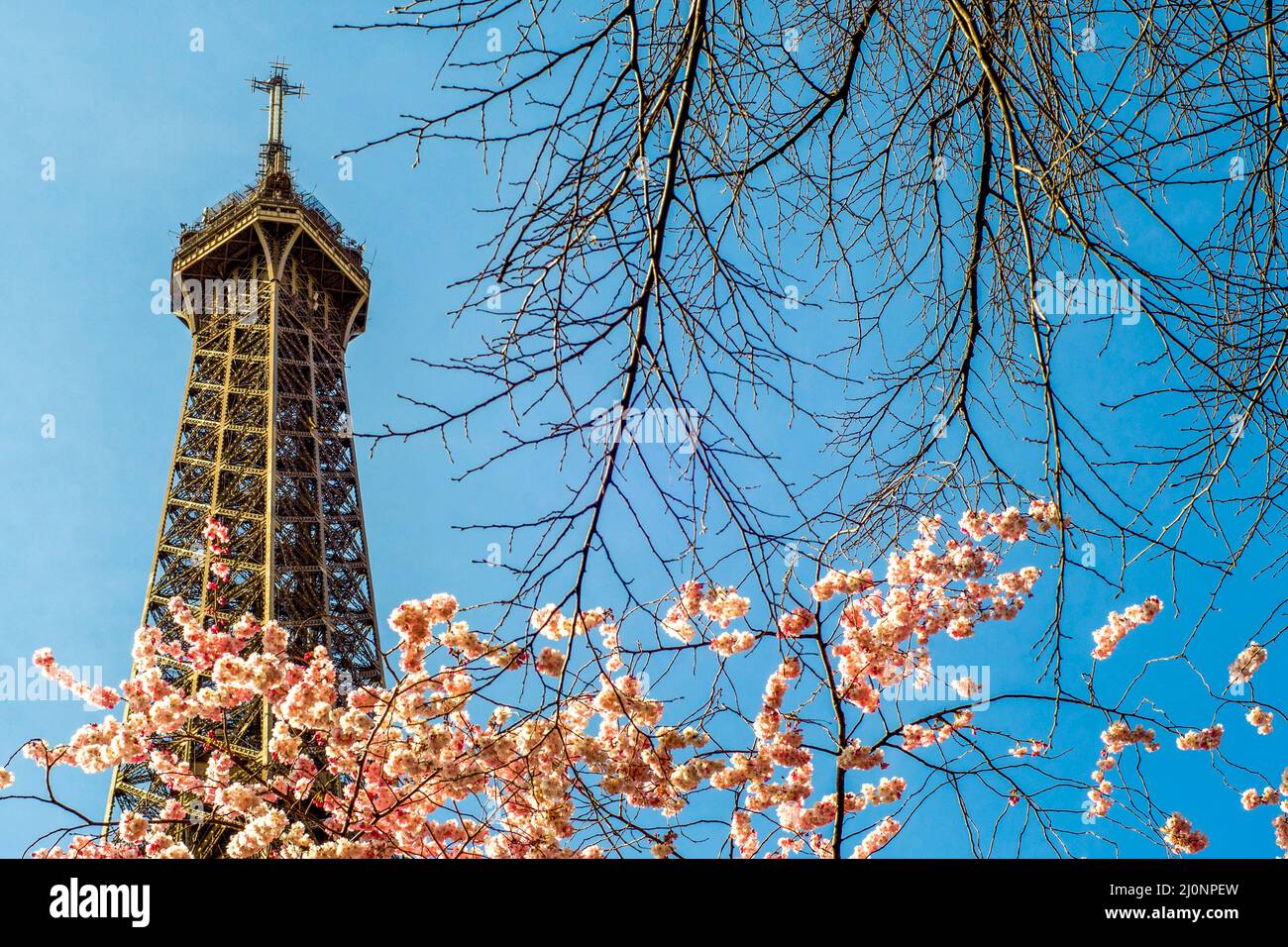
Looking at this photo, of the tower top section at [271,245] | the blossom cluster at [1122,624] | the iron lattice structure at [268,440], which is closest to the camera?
the blossom cluster at [1122,624]

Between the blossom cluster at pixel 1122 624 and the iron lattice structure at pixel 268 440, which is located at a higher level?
the iron lattice structure at pixel 268 440

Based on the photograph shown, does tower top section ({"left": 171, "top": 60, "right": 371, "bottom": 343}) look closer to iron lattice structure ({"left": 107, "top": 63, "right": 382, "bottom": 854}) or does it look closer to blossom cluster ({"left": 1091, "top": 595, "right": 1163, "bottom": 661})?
iron lattice structure ({"left": 107, "top": 63, "right": 382, "bottom": 854})

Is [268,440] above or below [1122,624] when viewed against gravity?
above

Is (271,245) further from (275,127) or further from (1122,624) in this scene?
(1122,624)

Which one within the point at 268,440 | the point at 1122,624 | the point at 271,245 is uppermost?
the point at 271,245

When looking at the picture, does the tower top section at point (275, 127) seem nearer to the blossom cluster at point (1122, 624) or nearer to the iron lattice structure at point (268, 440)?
the iron lattice structure at point (268, 440)

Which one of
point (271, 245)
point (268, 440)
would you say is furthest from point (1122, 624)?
point (271, 245)

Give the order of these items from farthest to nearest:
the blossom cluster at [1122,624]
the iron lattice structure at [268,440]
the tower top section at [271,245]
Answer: the tower top section at [271,245] < the iron lattice structure at [268,440] < the blossom cluster at [1122,624]

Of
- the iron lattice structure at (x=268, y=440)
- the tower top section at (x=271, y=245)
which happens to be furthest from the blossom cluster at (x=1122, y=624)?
the tower top section at (x=271, y=245)
